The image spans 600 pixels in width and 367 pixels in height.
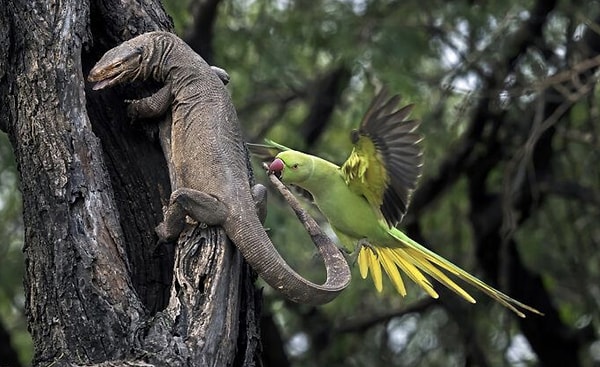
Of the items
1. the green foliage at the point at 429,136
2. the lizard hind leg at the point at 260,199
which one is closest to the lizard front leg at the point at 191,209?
the lizard hind leg at the point at 260,199

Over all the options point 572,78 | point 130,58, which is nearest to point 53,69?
point 130,58

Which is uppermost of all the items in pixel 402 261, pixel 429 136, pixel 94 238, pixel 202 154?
pixel 202 154

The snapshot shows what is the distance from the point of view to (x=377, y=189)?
690 cm

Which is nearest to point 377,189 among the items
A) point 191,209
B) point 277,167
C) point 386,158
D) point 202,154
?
point 386,158

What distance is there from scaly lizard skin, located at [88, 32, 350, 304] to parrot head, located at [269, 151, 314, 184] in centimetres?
61

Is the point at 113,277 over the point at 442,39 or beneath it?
over

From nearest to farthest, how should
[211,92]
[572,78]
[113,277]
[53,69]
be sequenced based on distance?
[113,277] → [53,69] → [211,92] → [572,78]

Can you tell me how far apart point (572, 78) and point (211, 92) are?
424 centimetres

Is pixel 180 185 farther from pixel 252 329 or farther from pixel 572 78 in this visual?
pixel 572 78

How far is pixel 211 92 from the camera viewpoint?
18.6ft

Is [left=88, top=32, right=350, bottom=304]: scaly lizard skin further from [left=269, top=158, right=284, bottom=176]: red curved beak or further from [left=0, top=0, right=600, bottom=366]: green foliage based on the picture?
[left=0, top=0, right=600, bottom=366]: green foliage

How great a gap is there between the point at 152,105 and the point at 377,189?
1.68 meters

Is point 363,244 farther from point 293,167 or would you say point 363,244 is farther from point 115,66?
point 115,66

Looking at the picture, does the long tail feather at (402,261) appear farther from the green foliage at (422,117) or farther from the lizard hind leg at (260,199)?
the green foliage at (422,117)
